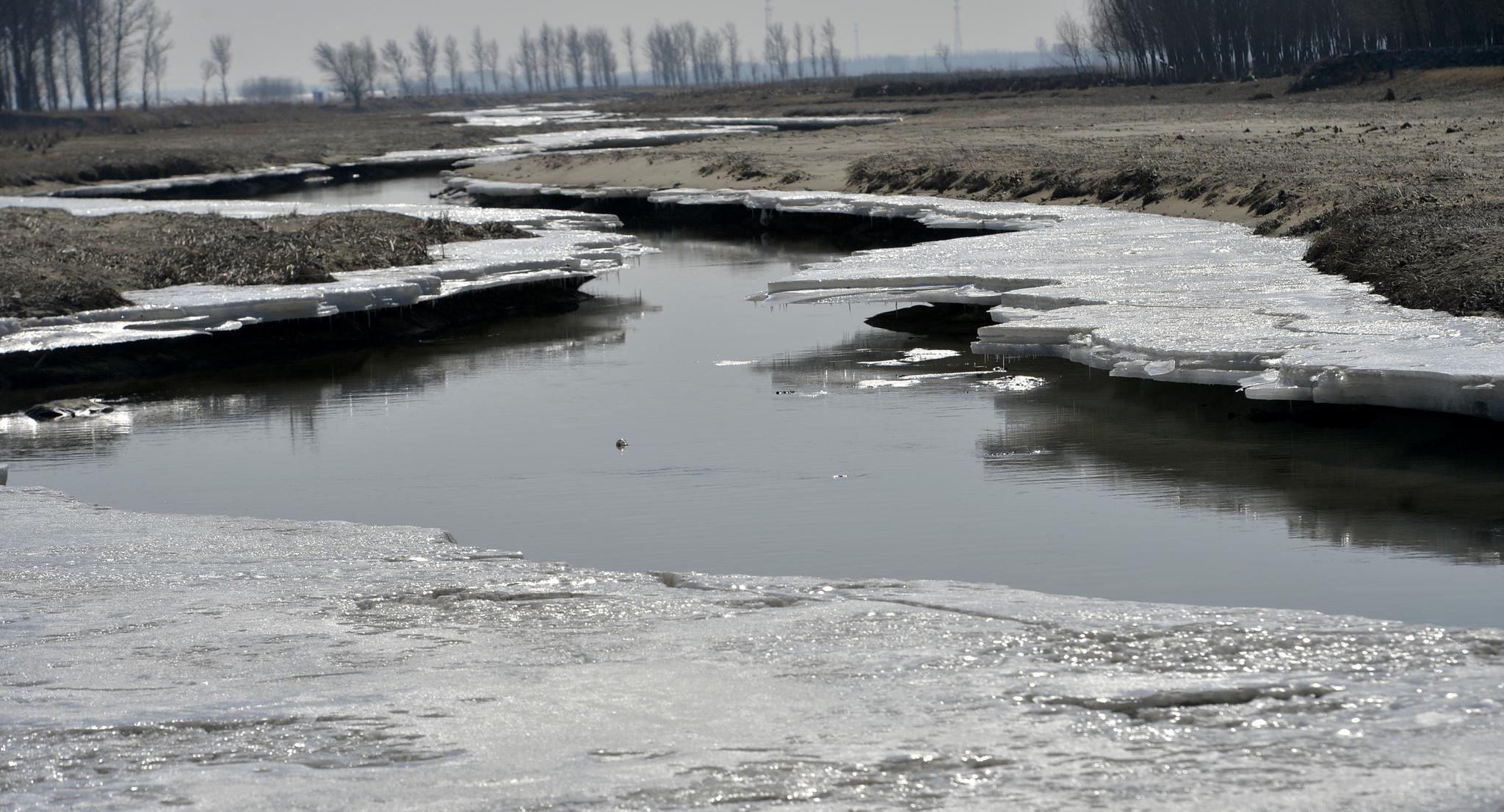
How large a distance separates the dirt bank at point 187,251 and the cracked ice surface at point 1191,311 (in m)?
6.23

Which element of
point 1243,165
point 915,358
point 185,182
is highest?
point 185,182

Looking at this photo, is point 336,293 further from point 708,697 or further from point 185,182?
point 185,182

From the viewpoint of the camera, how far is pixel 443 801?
465 cm

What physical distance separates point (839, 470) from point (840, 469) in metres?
0.02

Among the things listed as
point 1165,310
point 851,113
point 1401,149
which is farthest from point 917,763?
point 851,113

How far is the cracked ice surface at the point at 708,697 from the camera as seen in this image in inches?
186

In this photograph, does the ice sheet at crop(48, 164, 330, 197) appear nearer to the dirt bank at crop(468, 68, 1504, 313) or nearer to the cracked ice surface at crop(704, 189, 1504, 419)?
the dirt bank at crop(468, 68, 1504, 313)

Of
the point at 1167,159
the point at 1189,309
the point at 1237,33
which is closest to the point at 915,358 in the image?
the point at 1189,309

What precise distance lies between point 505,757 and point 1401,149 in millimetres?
26017

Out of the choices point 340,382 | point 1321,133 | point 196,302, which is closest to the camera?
point 340,382

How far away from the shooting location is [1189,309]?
13688mm

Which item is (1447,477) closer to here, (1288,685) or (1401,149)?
(1288,685)

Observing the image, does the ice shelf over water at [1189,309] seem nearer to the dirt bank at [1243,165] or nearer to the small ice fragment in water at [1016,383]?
the small ice fragment in water at [1016,383]

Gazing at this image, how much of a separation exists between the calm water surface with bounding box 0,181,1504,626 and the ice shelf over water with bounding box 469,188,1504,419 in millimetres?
459
